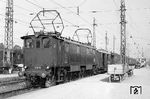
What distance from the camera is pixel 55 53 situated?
1906cm

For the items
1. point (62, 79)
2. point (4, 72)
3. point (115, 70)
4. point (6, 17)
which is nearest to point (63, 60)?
point (62, 79)

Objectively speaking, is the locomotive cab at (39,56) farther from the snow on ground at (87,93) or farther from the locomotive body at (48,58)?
the snow on ground at (87,93)

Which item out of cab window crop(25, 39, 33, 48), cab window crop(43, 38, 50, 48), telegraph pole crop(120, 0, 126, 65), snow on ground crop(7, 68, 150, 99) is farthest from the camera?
telegraph pole crop(120, 0, 126, 65)

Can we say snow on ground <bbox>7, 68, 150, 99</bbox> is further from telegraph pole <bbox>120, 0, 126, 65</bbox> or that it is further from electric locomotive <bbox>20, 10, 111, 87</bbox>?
telegraph pole <bbox>120, 0, 126, 65</bbox>

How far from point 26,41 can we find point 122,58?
45.9 ft

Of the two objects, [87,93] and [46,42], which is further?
[46,42]

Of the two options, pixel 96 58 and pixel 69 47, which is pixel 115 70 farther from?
pixel 96 58

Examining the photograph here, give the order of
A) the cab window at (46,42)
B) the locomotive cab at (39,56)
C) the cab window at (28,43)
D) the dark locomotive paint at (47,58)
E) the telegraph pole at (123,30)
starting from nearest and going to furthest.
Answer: the locomotive cab at (39,56), the dark locomotive paint at (47,58), the cab window at (46,42), the cab window at (28,43), the telegraph pole at (123,30)

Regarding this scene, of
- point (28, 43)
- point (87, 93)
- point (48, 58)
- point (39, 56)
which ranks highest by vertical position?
point (28, 43)

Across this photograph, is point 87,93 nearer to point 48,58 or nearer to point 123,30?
point 48,58

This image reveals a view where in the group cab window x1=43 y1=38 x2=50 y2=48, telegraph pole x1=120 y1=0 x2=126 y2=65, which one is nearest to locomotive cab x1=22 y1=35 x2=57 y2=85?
cab window x1=43 y1=38 x2=50 y2=48

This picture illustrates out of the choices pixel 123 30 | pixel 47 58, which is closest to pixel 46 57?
pixel 47 58

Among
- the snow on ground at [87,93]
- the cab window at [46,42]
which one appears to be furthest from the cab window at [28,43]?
the snow on ground at [87,93]

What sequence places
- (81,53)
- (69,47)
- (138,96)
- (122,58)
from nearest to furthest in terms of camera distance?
(138,96) < (69,47) < (81,53) < (122,58)
